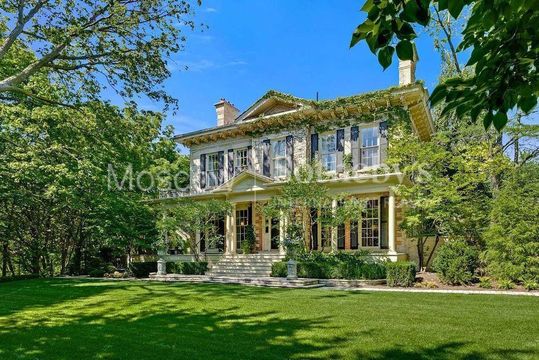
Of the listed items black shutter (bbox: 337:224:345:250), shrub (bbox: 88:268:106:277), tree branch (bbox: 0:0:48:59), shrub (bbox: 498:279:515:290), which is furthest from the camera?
shrub (bbox: 88:268:106:277)

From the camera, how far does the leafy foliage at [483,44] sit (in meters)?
2.24

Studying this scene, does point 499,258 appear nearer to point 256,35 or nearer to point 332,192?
point 332,192

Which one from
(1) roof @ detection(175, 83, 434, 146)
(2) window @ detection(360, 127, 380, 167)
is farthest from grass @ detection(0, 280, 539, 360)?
(1) roof @ detection(175, 83, 434, 146)

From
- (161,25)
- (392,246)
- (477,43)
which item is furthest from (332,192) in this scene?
(477,43)

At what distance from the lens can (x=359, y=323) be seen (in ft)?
23.6

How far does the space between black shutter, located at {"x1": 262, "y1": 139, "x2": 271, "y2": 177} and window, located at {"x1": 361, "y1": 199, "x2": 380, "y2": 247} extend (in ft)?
17.0

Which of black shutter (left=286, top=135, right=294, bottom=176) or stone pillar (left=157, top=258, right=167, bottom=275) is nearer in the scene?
stone pillar (left=157, top=258, right=167, bottom=275)

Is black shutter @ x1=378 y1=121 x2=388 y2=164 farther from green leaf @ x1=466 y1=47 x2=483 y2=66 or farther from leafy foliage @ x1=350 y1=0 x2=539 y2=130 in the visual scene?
green leaf @ x1=466 y1=47 x2=483 y2=66

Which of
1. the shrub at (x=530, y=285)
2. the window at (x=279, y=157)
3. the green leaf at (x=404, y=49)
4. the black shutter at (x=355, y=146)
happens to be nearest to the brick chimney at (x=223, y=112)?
the window at (x=279, y=157)

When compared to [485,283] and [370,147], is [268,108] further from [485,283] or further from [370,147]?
[485,283]

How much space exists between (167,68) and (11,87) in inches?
145

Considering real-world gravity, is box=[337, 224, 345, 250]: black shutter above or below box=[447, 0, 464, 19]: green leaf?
below

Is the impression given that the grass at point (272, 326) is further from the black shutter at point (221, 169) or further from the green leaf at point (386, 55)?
the black shutter at point (221, 169)

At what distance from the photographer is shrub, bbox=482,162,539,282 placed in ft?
39.3
